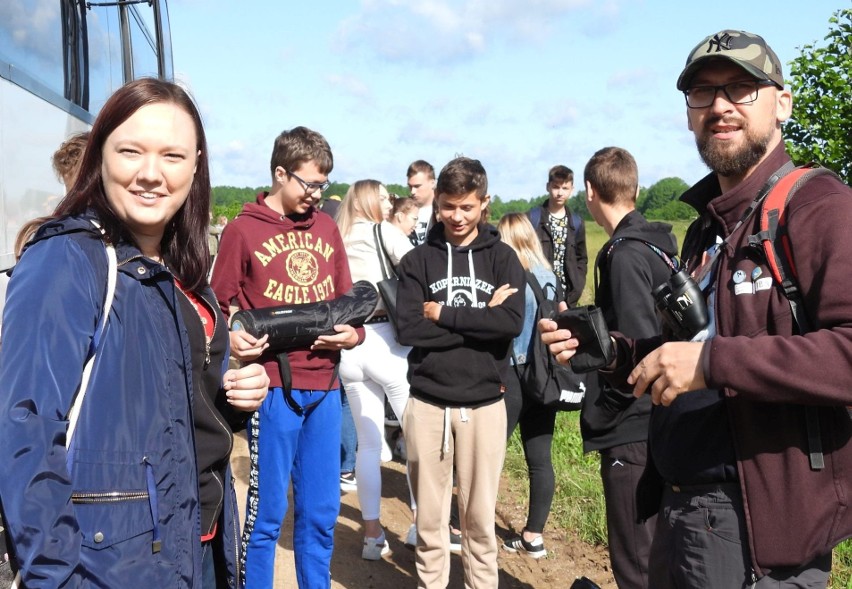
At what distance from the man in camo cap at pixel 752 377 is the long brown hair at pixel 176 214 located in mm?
1299

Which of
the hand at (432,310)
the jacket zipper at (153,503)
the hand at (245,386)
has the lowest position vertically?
the jacket zipper at (153,503)

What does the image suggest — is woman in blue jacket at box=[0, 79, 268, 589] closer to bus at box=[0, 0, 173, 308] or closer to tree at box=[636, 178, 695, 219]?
bus at box=[0, 0, 173, 308]

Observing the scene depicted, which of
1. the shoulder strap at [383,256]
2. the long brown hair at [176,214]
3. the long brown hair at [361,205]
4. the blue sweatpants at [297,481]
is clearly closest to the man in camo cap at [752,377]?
the long brown hair at [176,214]

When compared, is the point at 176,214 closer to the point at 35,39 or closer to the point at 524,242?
the point at 35,39

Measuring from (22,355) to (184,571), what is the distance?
24.8 inches

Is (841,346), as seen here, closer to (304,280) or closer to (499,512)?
(304,280)

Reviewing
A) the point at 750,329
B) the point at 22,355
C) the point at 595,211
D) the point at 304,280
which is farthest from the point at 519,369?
the point at 22,355

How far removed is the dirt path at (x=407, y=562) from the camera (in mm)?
4923

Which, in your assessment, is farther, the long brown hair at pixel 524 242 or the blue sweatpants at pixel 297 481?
the long brown hair at pixel 524 242

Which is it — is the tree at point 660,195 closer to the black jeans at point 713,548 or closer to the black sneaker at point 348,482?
the black sneaker at point 348,482

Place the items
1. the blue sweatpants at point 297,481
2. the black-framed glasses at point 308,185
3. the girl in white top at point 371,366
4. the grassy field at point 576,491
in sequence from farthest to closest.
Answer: the girl in white top at point 371,366 < the grassy field at point 576,491 < the black-framed glasses at point 308,185 < the blue sweatpants at point 297,481

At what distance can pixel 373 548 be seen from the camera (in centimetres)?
517

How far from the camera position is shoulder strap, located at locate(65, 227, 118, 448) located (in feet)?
5.56

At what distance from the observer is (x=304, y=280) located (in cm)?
400
